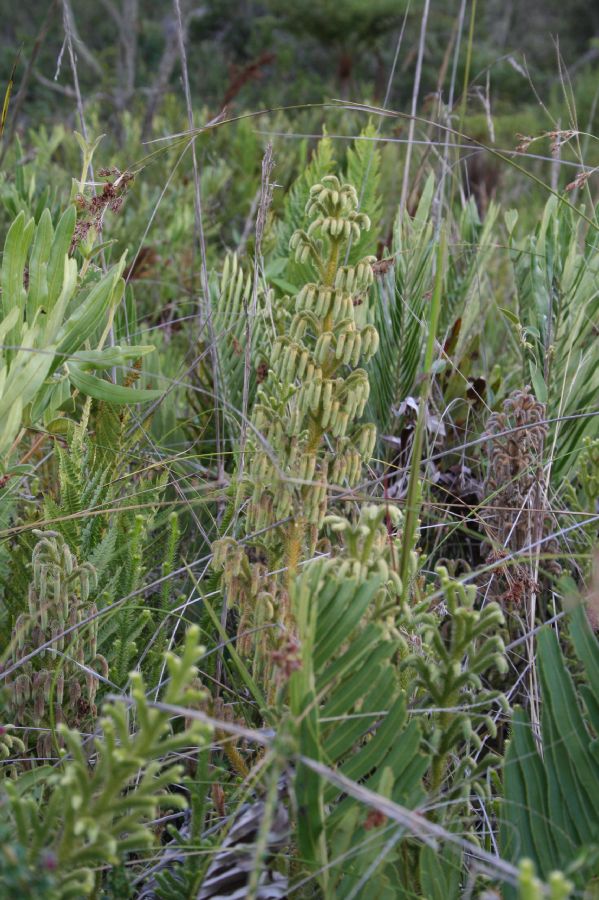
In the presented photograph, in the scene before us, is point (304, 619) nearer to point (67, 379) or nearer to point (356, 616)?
point (356, 616)

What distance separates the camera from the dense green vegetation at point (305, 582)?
977mm

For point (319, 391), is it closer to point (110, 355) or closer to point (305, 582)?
point (305, 582)

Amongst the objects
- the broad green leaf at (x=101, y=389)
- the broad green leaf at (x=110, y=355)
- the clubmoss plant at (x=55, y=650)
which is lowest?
the clubmoss plant at (x=55, y=650)

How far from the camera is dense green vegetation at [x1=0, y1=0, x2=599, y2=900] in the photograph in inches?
38.4

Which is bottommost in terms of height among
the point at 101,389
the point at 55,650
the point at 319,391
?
the point at 55,650

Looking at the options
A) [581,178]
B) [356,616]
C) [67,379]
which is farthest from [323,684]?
[581,178]

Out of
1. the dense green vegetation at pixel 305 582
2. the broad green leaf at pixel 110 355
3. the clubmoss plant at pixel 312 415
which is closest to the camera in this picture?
the dense green vegetation at pixel 305 582

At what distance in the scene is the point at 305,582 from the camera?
955mm

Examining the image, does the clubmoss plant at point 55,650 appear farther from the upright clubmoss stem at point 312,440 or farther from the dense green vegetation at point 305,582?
the upright clubmoss stem at point 312,440

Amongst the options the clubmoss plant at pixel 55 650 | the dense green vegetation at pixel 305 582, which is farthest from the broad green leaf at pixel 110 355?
the clubmoss plant at pixel 55 650

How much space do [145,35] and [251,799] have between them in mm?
15473

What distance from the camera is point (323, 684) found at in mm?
1045

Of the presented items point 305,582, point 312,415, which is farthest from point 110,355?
point 305,582

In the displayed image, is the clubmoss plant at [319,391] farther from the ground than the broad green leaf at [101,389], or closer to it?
farther from the ground
